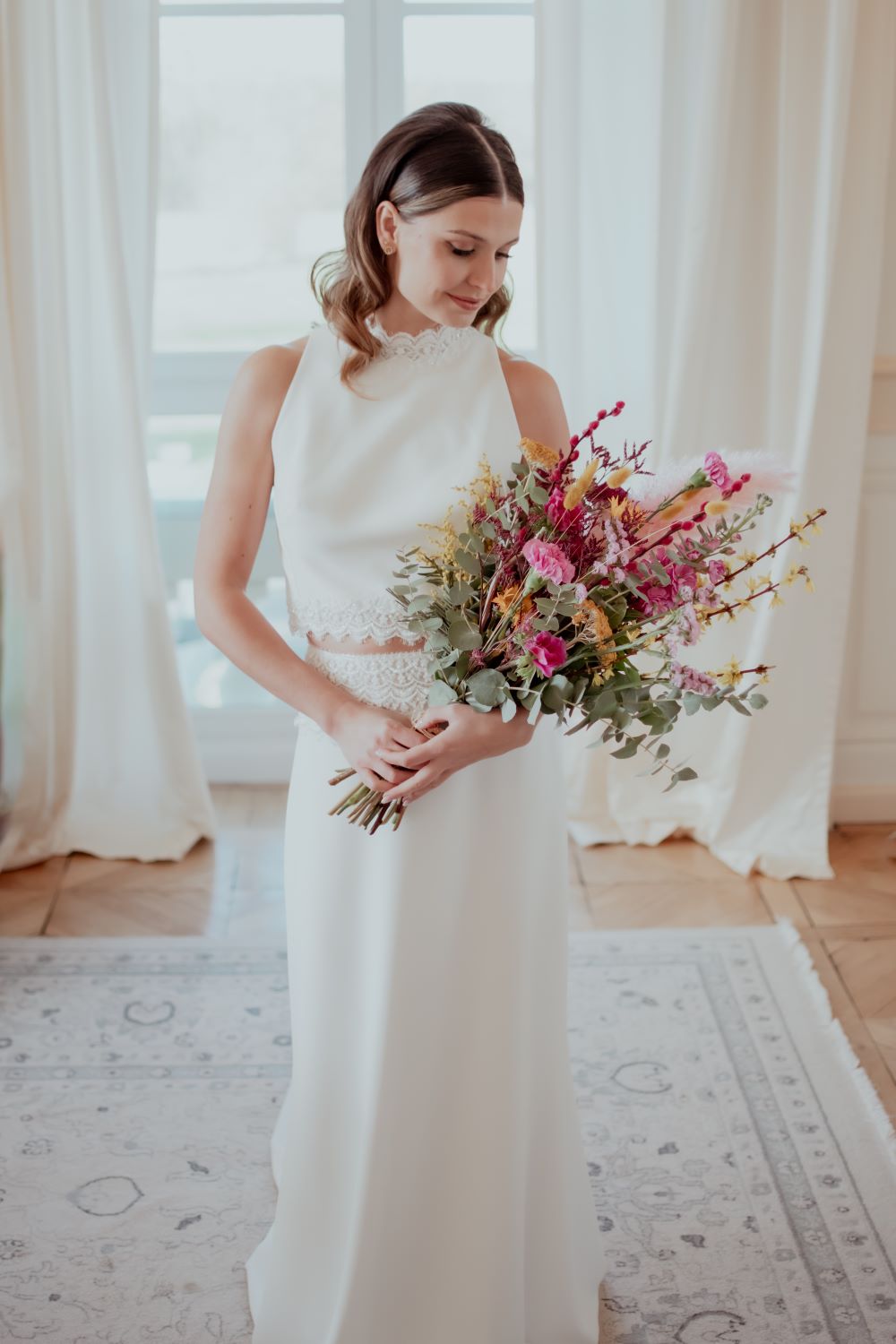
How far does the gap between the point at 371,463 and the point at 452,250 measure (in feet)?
0.93

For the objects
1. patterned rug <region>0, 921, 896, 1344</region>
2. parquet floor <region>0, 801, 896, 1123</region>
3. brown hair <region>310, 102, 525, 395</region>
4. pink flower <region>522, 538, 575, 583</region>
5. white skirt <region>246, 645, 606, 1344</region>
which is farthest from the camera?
parquet floor <region>0, 801, 896, 1123</region>

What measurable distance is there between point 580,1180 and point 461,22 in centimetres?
291

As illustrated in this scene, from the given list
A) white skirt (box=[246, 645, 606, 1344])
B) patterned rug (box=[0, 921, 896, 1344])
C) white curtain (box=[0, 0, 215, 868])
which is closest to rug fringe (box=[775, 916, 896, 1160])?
patterned rug (box=[0, 921, 896, 1344])

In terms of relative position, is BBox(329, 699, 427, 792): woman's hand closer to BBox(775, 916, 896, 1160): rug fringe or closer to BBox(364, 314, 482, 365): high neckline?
BBox(364, 314, 482, 365): high neckline

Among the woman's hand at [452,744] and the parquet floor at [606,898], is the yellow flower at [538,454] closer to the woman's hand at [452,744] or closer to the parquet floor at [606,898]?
the woman's hand at [452,744]

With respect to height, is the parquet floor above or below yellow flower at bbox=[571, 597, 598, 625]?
below

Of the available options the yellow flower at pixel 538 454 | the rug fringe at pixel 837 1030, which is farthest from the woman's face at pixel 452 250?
the rug fringe at pixel 837 1030

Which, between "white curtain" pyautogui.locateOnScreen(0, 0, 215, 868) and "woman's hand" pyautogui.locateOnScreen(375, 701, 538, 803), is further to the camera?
"white curtain" pyautogui.locateOnScreen(0, 0, 215, 868)

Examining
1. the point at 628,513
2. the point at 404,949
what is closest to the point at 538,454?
the point at 628,513

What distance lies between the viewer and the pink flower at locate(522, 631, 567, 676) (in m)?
1.46

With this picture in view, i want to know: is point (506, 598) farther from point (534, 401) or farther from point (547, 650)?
point (534, 401)

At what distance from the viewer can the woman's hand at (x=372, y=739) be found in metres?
1.67

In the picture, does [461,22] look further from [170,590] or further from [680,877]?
[680,877]

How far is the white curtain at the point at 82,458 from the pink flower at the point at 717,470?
2.21 metres
